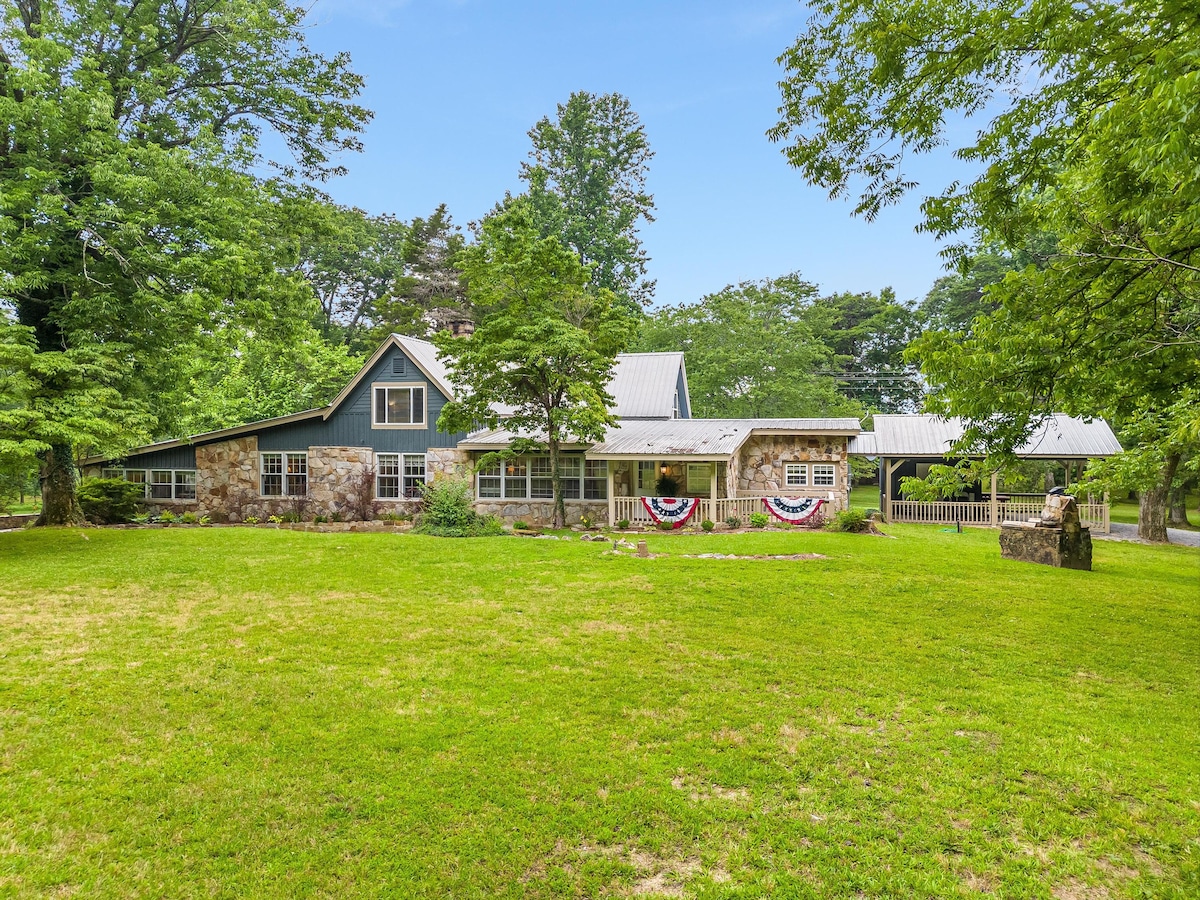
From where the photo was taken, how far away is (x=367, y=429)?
18.5m

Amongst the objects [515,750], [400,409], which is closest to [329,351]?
[400,409]

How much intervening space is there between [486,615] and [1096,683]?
20.6ft

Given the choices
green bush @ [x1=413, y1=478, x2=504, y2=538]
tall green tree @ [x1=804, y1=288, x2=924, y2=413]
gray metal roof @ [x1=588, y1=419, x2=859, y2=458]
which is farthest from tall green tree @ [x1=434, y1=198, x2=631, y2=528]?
tall green tree @ [x1=804, y1=288, x2=924, y2=413]

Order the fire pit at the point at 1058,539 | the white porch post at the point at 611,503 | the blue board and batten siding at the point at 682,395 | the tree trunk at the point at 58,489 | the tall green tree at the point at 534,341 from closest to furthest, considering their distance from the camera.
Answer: the fire pit at the point at 1058,539 < the tree trunk at the point at 58,489 < the tall green tree at the point at 534,341 < the white porch post at the point at 611,503 < the blue board and batten siding at the point at 682,395

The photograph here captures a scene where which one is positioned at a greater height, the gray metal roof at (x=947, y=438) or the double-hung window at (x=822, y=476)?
the gray metal roof at (x=947, y=438)

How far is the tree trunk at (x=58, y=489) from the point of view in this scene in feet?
46.4

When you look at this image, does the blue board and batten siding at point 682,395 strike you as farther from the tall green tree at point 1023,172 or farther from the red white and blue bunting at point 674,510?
the tall green tree at point 1023,172

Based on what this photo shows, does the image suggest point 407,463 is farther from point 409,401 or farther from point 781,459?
point 781,459

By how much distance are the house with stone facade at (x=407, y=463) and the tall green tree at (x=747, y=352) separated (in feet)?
30.5

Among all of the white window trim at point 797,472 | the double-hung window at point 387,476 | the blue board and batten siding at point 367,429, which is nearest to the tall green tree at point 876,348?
the white window trim at point 797,472

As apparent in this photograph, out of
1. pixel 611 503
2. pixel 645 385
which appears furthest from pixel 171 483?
pixel 645 385

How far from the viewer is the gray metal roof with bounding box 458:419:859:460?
16.0 meters

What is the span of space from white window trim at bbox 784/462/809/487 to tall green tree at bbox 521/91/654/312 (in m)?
17.9

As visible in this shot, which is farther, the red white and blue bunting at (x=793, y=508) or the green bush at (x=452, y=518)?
the red white and blue bunting at (x=793, y=508)
